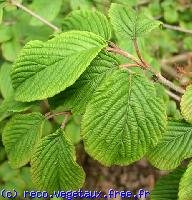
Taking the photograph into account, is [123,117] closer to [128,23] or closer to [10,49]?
[128,23]

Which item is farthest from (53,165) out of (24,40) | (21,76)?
(24,40)

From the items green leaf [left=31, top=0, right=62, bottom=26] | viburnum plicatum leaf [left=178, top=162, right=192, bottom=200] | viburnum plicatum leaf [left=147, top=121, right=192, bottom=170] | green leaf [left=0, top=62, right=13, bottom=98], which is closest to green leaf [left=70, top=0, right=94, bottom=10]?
green leaf [left=31, top=0, right=62, bottom=26]

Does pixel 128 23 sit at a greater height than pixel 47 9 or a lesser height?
greater

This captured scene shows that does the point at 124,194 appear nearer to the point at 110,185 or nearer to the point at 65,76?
the point at 110,185

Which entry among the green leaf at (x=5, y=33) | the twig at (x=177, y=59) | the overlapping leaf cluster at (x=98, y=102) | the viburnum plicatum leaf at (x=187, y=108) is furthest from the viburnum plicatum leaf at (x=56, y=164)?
the twig at (x=177, y=59)

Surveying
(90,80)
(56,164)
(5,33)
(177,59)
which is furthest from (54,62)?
(177,59)

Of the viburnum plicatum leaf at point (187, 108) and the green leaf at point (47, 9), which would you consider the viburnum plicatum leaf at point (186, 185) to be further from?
the green leaf at point (47, 9)

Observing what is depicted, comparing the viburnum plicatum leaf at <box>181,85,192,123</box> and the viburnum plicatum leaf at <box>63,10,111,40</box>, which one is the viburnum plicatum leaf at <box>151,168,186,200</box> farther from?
the viburnum plicatum leaf at <box>63,10,111,40</box>
